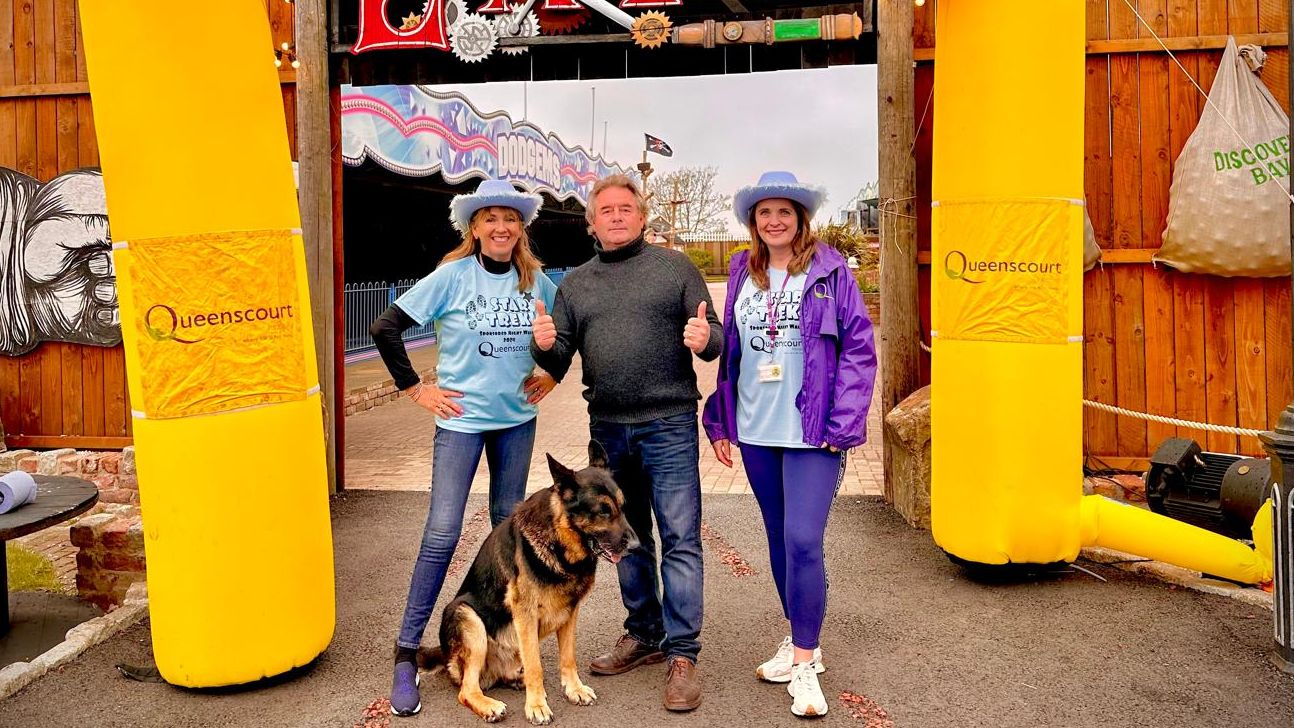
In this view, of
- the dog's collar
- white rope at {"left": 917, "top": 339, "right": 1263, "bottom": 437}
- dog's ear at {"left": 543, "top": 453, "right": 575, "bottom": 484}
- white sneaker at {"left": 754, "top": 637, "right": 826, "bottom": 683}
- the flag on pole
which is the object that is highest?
the flag on pole

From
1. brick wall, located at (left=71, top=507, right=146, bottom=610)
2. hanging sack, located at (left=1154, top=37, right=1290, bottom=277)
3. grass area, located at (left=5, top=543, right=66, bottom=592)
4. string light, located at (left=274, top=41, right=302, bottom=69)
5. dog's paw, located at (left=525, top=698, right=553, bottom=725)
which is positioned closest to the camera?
dog's paw, located at (left=525, top=698, right=553, bottom=725)

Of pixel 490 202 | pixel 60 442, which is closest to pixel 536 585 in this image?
pixel 490 202

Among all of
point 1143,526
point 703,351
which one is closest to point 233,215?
point 703,351

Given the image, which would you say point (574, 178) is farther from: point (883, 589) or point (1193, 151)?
point (883, 589)

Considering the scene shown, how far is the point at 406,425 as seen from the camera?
1102 centimetres

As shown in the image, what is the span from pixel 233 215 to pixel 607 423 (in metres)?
1.67

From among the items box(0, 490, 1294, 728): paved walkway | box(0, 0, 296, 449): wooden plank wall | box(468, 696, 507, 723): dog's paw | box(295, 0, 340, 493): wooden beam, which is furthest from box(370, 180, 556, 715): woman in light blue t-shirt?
box(0, 0, 296, 449): wooden plank wall

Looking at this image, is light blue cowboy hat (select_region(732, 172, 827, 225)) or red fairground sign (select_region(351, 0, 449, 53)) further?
red fairground sign (select_region(351, 0, 449, 53))

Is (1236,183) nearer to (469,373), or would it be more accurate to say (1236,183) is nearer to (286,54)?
(469,373)

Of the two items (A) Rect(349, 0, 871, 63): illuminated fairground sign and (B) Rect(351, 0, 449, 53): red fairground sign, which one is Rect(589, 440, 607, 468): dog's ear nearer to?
(A) Rect(349, 0, 871, 63): illuminated fairground sign

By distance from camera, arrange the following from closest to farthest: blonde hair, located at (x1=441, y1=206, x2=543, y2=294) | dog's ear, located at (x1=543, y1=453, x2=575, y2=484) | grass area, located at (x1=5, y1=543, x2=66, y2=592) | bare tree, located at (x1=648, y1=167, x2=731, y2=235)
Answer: dog's ear, located at (x1=543, y1=453, x2=575, y2=484), blonde hair, located at (x1=441, y1=206, x2=543, y2=294), grass area, located at (x1=5, y1=543, x2=66, y2=592), bare tree, located at (x1=648, y1=167, x2=731, y2=235)

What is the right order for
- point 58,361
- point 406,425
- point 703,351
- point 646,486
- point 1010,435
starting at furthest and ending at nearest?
point 406,425
point 58,361
point 1010,435
point 646,486
point 703,351

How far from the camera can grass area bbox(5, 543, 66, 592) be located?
6.56 meters

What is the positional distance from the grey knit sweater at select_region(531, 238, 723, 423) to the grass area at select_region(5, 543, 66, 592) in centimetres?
486
